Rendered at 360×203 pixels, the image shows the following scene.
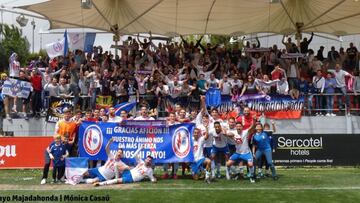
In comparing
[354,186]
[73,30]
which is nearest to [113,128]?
[354,186]

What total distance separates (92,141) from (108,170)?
1.36 m

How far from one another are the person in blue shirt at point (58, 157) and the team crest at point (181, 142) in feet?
10.3

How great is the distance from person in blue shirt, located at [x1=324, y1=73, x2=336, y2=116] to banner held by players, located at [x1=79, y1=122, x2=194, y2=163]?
7663mm

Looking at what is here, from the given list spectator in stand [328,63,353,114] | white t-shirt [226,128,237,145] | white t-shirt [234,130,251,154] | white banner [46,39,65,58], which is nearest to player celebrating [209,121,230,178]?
white t-shirt [226,128,237,145]

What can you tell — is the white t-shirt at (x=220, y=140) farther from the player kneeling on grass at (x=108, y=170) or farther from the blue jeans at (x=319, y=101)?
the blue jeans at (x=319, y=101)

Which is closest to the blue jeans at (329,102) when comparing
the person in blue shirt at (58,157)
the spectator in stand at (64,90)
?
the spectator in stand at (64,90)

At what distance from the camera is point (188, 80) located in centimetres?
2133

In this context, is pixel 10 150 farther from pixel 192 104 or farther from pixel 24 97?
pixel 192 104

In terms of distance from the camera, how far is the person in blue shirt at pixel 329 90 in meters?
20.7

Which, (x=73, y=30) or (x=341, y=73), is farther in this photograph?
(x=73, y=30)

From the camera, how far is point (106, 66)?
22969 mm

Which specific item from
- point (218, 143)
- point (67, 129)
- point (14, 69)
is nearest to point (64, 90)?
point (14, 69)

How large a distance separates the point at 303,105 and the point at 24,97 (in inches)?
442

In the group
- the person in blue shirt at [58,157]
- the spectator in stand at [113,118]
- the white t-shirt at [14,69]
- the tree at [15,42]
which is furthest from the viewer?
the tree at [15,42]
